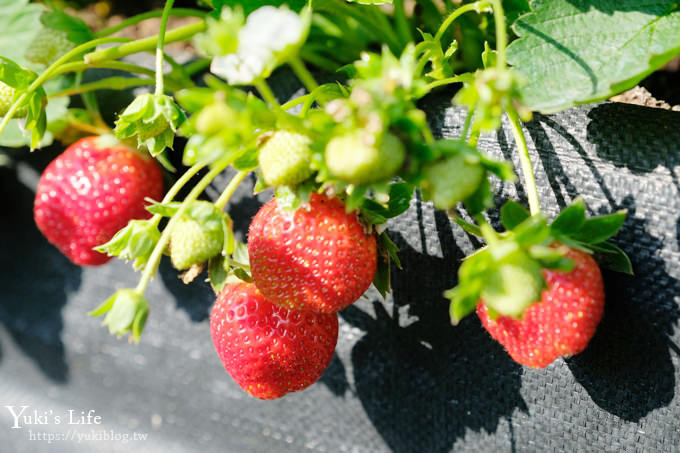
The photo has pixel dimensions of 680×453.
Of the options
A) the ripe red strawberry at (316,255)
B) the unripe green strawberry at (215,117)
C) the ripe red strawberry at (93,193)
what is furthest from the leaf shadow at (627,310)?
the ripe red strawberry at (93,193)

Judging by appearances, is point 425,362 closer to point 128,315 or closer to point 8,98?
point 128,315

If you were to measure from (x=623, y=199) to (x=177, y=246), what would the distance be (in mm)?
335

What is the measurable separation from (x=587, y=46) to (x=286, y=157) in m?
0.26

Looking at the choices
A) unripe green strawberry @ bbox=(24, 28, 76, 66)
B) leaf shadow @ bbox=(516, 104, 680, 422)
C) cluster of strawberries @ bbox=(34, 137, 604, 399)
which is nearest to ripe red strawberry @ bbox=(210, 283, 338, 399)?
cluster of strawberries @ bbox=(34, 137, 604, 399)

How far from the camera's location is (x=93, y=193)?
62cm

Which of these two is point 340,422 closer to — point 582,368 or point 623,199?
point 582,368

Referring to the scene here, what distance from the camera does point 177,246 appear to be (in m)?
0.44

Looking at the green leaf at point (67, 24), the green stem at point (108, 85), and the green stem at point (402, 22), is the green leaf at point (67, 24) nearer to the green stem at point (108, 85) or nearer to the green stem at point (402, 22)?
the green stem at point (108, 85)

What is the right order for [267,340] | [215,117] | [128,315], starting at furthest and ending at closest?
[267,340] → [128,315] → [215,117]

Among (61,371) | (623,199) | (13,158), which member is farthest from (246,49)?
(61,371)

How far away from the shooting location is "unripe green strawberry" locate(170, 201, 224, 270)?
0.44 m

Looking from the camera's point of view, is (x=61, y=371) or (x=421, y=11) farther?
(x=61, y=371)

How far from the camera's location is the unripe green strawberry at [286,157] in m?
0.36

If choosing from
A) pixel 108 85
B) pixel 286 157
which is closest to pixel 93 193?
pixel 108 85
